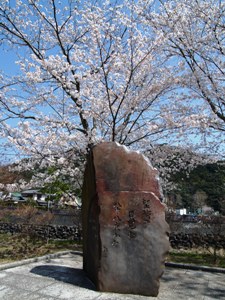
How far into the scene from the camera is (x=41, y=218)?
1460 cm

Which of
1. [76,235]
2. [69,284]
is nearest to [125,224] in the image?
[69,284]

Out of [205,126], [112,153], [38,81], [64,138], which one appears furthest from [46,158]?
[205,126]

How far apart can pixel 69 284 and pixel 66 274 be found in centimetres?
69

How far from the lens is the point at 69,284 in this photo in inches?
203

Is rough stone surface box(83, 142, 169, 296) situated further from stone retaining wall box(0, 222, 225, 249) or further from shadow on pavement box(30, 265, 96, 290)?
stone retaining wall box(0, 222, 225, 249)

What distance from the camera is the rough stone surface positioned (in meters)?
4.91

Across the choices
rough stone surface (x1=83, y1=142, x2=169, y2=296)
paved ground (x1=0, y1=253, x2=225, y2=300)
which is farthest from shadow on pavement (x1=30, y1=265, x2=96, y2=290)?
rough stone surface (x1=83, y1=142, x2=169, y2=296)

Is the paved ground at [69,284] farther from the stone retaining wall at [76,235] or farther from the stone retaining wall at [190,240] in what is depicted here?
the stone retaining wall at [190,240]

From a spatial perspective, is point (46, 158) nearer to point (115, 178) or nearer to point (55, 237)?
point (115, 178)

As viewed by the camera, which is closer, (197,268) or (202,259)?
(197,268)

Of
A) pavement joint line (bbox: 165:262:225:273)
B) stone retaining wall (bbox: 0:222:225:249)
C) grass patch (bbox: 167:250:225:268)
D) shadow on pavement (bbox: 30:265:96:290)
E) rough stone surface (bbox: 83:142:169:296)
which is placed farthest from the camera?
stone retaining wall (bbox: 0:222:225:249)

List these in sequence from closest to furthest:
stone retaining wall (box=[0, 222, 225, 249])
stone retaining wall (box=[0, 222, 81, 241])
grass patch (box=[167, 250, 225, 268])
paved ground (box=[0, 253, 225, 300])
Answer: paved ground (box=[0, 253, 225, 300])
grass patch (box=[167, 250, 225, 268])
stone retaining wall (box=[0, 222, 225, 249])
stone retaining wall (box=[0, 222, 81, 241])

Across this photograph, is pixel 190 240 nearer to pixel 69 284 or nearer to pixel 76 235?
pixel 76 235

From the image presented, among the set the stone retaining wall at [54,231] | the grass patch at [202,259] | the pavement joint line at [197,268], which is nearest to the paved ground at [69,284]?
the pavement joint line at [197,268]
